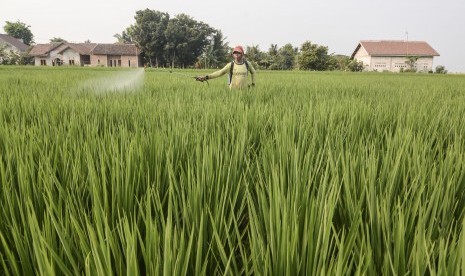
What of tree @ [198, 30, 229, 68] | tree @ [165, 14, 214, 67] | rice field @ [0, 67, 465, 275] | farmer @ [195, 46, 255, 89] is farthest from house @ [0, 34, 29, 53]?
rice field @ [0, 67, 465, 275]

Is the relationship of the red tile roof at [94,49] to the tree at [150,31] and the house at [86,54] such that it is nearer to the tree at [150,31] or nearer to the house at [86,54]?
the house at [86,54]

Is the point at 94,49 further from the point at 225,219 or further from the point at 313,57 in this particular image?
the point at 225,219

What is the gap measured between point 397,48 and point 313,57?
14786mm

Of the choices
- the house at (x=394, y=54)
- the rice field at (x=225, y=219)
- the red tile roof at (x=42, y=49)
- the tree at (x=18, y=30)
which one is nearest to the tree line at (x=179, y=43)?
the house at (x=394, y=54)

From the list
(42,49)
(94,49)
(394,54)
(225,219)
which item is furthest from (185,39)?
(225,219)

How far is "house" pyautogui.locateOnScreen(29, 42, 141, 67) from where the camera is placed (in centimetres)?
4891

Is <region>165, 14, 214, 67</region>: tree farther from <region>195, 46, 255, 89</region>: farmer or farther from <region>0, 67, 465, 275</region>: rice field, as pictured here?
<region>0, 67, 465, 275</region>: rice field

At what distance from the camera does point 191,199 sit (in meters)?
0.68

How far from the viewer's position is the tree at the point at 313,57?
→ 39906 mm

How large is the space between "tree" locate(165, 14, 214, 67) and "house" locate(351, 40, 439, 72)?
2346 centimetres

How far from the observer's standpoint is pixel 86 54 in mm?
48875

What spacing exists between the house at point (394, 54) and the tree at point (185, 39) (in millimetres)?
23458

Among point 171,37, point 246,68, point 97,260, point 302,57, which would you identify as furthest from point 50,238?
point 171,37

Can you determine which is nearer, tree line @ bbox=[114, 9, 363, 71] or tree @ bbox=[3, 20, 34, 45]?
tree line @ bbox=[114, 9, 363, 71]
